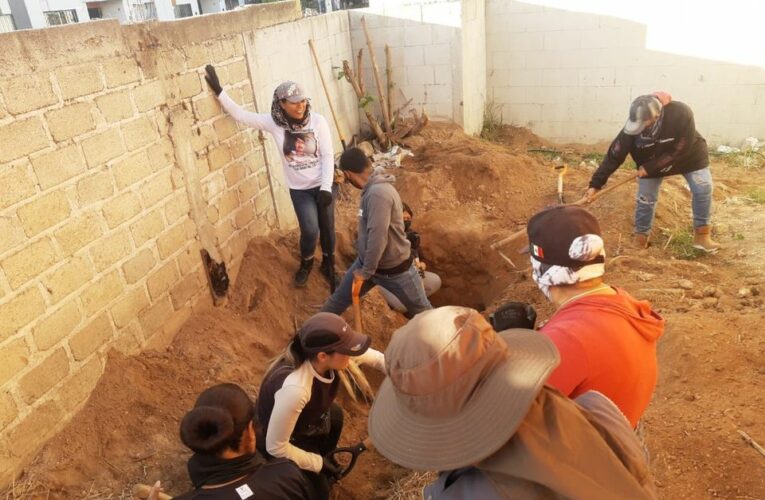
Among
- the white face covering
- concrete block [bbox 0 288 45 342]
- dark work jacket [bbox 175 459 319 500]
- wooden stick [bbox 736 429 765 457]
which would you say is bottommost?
wooden stick [bbox 736 429 765 457]

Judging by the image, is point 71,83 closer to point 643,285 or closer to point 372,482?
point 372,482

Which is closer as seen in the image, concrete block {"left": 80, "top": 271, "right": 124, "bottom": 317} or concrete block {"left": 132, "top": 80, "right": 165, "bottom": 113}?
concrete block {"left": 80, "top": 271, "right": 124, "bottom": 317}

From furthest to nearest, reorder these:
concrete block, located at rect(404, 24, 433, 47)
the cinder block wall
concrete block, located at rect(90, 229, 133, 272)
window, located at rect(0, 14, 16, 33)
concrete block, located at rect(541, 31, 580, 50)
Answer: window, located at rect(0, 14, 16, 33), concrete block, located at rect(541, 31, 580, 50), concrete block, located at rect(404, 24, 433, 47), concrete block, located at rect(90, 229, 133, 272), the cinder block wall

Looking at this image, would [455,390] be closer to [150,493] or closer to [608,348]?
[608,348]

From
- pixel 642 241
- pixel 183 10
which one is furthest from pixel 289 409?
pixel 183 10

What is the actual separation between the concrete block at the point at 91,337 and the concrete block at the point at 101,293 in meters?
0.07

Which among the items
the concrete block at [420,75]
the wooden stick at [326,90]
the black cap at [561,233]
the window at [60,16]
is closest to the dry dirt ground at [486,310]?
the wooden stick at [326,90]

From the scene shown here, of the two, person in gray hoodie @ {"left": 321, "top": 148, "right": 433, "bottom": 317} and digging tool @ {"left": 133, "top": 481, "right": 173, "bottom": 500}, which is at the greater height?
person in gray hoodie @ {"left": 321, "top": 148, "right": 433, "bottom": 317}

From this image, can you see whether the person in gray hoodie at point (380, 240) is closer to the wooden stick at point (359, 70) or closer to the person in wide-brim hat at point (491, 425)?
the person in wide-brim hat at point (491, 425)

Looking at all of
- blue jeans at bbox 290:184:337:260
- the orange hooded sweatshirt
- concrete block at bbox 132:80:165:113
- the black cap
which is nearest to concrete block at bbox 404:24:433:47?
blue jeans at bbox 290:184:337:260

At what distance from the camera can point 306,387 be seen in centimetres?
248

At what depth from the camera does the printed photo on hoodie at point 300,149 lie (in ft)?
14.8

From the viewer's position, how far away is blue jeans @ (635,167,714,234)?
15.6 feet

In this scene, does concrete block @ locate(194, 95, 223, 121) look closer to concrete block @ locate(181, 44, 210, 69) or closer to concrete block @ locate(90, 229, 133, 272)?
concrete block @ locate(181, 44, 210, 69)
